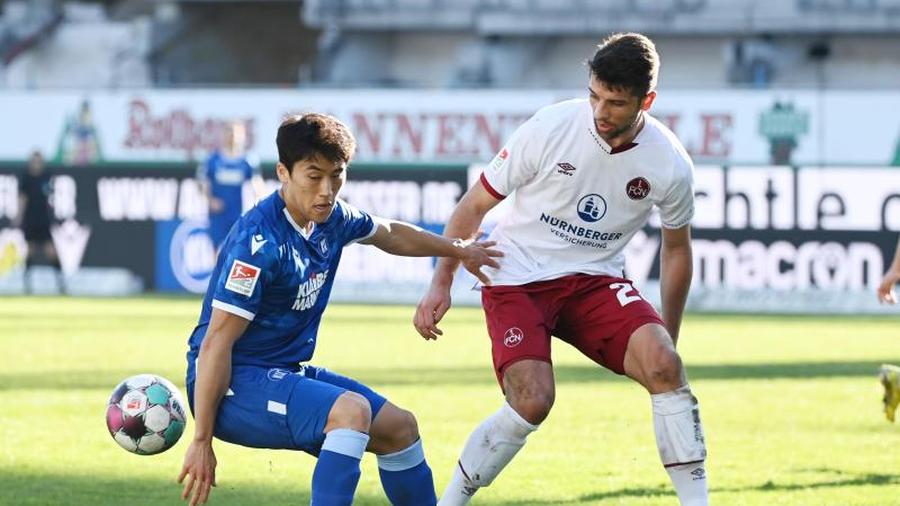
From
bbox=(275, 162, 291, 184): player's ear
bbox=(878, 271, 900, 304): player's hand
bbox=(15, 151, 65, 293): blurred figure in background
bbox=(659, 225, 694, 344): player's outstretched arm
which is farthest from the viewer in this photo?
bbox=(15, 151, 65, 293): blurred figure in background

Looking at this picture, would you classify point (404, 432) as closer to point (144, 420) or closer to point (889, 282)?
point (144, 420)

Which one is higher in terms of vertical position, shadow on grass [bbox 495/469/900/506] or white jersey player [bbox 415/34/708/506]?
white jersey player [bbox 415/34/708/506]

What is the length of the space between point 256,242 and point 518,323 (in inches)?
48.7

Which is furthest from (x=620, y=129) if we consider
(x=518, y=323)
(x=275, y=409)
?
(x=275, y=409)

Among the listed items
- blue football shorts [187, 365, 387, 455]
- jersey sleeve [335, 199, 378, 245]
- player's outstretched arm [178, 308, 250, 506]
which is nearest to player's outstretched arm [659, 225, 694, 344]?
jersey sleeve [335, 199, 378, 245]

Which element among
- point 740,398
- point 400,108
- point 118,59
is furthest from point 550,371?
point 118,59

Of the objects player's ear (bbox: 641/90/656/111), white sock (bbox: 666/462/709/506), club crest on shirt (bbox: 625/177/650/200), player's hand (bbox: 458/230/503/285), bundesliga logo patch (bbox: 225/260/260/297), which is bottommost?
white sock (bbox: 666/462/709/506)

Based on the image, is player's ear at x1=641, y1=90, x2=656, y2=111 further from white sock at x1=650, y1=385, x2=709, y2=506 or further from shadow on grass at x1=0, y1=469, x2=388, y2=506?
shadow on grass at x1=0, y1=469, x2=388, y2=506

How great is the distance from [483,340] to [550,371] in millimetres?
10387

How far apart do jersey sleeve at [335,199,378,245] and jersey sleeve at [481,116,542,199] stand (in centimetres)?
51

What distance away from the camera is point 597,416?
1094 centimetres

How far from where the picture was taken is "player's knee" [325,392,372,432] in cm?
602

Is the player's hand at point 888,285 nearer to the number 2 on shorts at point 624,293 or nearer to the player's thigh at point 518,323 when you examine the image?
the number 2 on shorts at point 624,293

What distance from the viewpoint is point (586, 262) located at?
6992 mm
